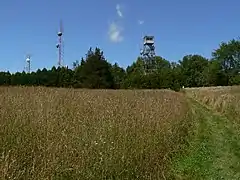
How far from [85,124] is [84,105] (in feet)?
8.74

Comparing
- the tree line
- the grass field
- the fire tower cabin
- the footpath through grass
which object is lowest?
the footpath through grass

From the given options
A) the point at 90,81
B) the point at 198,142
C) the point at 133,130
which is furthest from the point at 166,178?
the point at 90,81

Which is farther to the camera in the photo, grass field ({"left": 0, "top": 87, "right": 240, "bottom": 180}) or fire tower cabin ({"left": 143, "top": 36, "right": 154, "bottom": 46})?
fire tower cabin ({"left": 143, "top": 36, "right": 154, "bottom": 46})

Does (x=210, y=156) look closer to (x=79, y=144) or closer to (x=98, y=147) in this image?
(x=98, y=147)

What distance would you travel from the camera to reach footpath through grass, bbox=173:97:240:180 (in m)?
8.14

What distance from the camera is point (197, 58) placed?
132 m

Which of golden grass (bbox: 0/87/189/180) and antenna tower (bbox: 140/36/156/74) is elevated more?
antenna tower (bbox: 140/36/156/74)

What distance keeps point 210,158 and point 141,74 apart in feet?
285

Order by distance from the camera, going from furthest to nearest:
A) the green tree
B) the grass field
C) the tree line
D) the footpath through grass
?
the green tree → the tree line → the footpath through grass → the grass field

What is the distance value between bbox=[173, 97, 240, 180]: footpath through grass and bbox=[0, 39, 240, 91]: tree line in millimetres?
A: 50286

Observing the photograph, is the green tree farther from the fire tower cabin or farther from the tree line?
the fire tower cabin

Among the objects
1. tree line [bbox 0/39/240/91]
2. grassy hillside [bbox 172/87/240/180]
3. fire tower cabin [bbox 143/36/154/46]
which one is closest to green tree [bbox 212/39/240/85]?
tree line [bbox 0/39/240/91]

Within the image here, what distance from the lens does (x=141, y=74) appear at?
96625 millimetres

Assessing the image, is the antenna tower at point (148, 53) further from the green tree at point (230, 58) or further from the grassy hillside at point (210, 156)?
the grassy hillside at point (210, 156)
